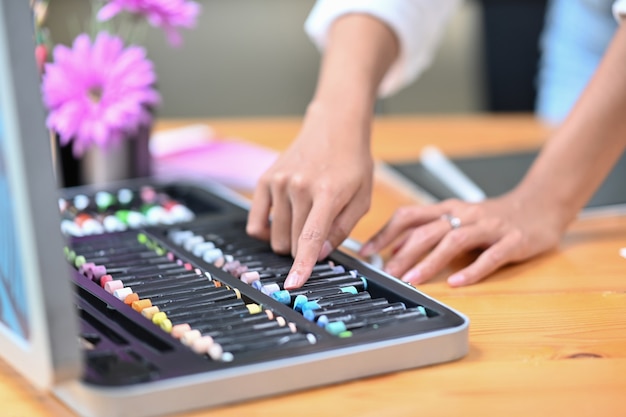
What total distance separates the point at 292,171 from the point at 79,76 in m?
0.39

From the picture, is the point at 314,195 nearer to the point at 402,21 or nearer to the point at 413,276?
the point at 413,276

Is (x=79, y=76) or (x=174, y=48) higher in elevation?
(x=79, y=76)

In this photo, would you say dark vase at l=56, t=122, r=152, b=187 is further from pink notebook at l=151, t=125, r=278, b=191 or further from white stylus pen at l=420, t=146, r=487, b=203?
white stylus pen at l=420, t=146, r=487, b=203

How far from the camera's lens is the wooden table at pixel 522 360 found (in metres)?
0.66

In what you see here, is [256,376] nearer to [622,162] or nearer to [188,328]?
[188,328]

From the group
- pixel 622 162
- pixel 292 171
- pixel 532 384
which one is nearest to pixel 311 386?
pixel 532 384

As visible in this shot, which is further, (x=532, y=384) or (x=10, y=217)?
(x=532, y=384)

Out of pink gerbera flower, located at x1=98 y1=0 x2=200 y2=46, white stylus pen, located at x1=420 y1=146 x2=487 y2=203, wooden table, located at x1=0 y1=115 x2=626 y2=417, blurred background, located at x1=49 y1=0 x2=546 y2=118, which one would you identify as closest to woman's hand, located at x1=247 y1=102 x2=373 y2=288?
wooden table, located at x1=0 y1=115 x2=626 y2=417

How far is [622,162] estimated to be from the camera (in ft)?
4.42

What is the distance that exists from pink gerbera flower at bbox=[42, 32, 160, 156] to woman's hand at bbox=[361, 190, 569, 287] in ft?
1.34

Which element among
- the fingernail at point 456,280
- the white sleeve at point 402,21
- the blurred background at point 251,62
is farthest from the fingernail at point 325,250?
the blurred background at point 251,62

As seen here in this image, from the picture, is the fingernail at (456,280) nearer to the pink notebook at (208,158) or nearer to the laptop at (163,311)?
the laptop at (163,311)

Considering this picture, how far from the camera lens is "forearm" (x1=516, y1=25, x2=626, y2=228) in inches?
39.8

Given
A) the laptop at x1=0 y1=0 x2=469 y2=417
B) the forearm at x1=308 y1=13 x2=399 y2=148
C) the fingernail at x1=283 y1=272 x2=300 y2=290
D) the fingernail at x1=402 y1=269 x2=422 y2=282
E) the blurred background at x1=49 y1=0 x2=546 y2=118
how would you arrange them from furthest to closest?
the blurred background at x1=49 y1=0 x2=546 y2=118 < the forearm at x1=308 y1=13 x2=399 y2=148 < the fingernail at x1=402 y1=269 x2=422 y2=282 < the fingernail at x1=283 y1=272 x2=300 y2=290 < the laptop at x1=0 y1=0 x2=469 y2=417
